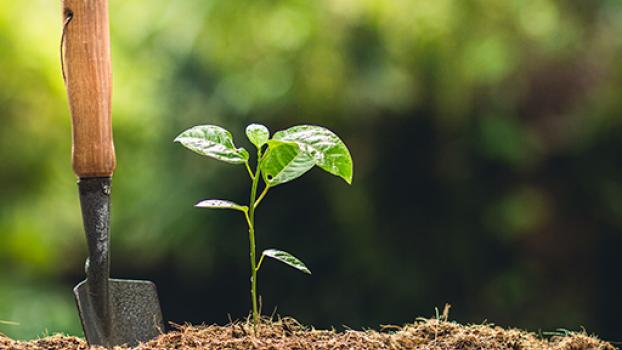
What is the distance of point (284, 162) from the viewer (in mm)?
995

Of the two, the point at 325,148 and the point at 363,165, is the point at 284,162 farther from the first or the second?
the point at 363,165

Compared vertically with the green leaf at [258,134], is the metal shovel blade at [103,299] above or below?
below

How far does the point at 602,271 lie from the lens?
8.23 ft

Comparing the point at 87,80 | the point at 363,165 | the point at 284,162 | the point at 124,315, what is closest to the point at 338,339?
the point at 284,162

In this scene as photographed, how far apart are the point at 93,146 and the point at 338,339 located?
0.46 m

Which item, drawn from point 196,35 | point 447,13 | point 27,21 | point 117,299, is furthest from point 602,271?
point 27,21

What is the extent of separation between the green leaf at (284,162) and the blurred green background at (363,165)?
1.38 meters

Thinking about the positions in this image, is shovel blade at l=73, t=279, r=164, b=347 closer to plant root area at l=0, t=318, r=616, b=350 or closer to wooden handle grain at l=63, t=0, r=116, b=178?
plant root area at l=0, t=318, r=616, b=350

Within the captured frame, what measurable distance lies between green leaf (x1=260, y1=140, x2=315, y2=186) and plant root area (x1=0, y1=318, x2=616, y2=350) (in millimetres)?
204

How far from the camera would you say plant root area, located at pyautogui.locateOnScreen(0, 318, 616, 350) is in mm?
926

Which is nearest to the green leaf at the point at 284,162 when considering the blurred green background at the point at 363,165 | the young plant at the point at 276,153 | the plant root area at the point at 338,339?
the young plant at the point at 276,153

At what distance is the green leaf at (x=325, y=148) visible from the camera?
904mm

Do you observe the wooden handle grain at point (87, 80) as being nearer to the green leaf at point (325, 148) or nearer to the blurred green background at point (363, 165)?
the green leaf at point (325, 148)

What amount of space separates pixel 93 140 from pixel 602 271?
6.43 ft
